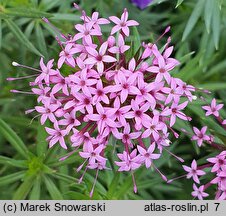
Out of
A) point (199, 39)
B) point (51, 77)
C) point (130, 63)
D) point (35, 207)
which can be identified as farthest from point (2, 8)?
point (199, 39)

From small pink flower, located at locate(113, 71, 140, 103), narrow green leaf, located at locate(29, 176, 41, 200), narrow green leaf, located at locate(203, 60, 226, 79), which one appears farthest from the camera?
narrow green leaf, located at locate(203, 60, 226, 79)

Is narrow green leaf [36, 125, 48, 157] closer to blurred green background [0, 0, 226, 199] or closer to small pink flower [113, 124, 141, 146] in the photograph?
blurred green background [0, 0, 226, 199]

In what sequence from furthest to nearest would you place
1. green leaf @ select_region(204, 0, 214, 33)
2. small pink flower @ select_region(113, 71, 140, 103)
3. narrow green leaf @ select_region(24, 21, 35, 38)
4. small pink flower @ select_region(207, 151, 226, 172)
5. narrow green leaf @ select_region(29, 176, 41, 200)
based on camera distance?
narrow green leaf @ select_region(24, 21, 35, 38) < green leaf @ select_region(204, 0, 214, 33) < narrow green leaf @ select_region(29, 176, 41, 200) < small pink flower @ select_region(207, 151, 226, 172) < small pink flower @ select_region(113, 71, 140, 103)

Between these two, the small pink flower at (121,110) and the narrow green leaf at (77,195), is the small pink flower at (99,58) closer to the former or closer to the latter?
the small pink flower at (121,110)

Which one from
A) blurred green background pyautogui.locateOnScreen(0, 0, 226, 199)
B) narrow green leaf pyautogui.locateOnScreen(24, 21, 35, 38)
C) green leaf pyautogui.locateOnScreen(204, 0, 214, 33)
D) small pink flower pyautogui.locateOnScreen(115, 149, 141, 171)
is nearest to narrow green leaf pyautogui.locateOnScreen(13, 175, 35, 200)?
blurred green background pyautogui.locateOnScreen(0, 0, 226, 199)

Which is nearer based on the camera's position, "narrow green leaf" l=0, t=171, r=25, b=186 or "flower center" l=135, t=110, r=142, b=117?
"flower center" l=135, t=110, r=142, b=117

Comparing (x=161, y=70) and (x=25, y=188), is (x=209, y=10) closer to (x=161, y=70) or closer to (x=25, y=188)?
(x=161, y=70)

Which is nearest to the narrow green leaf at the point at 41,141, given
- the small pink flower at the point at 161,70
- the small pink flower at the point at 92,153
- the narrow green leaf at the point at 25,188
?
the narrow green leaf at the point at 25,188
